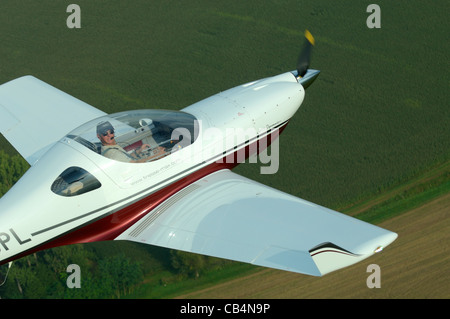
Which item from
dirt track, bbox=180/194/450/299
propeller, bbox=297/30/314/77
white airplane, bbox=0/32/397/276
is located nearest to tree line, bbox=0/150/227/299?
dirt track, bbox=180/194/450/299

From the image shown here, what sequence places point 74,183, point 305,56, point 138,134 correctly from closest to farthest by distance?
point 74,183 < point 138,134 < point 305,56

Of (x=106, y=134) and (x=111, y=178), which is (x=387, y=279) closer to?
(x=111, y=178)

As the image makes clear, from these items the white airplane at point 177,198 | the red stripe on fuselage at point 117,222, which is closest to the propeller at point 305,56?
the white airplane at point 177,198

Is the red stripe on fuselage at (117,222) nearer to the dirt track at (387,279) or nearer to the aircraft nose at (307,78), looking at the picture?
the dirt track at (387,279)

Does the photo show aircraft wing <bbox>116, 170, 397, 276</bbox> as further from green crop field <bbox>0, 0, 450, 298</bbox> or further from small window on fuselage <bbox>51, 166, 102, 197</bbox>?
green crop field <bbox>0, 0, 450, 298</bbox>

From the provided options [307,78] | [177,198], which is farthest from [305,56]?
[177,198]

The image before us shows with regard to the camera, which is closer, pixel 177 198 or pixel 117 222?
pixel 117 222
